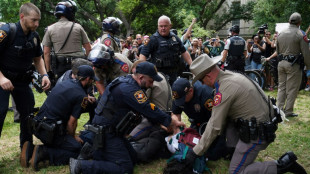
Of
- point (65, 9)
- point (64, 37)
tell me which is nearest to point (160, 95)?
point (64, 37)

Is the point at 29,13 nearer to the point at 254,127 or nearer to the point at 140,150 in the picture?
the point at 140,150

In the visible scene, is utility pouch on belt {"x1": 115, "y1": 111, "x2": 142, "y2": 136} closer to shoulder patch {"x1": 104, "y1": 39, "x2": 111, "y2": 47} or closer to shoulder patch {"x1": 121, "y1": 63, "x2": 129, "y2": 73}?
shoulder patch {"x1": 121, "y1": 63, "x2": 129, "y2": 73}

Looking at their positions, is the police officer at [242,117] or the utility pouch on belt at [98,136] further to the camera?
the utility pouch on belt at [98,136]

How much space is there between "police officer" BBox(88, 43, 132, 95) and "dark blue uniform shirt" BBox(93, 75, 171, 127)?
40.5 inches

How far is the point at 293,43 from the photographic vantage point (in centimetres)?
614

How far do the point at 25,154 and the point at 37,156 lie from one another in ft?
0.69

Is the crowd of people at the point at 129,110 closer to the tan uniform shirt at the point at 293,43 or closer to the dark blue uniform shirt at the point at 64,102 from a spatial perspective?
the dark blue uniform shirt at the point at 64,102

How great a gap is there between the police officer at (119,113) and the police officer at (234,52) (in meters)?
4.92

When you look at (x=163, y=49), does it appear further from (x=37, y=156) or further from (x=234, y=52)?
(x=234, y=52)

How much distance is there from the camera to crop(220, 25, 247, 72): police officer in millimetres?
8039

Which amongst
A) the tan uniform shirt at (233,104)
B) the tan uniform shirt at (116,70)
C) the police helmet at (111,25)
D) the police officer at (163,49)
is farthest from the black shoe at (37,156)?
the police helmet at (111,25)

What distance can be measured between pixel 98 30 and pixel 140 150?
29.3m

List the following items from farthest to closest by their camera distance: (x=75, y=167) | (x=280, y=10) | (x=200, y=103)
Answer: (x=280, y=10), (x=200, y=103), (x=75, y=167)

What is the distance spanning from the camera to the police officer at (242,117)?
3.08 metres
